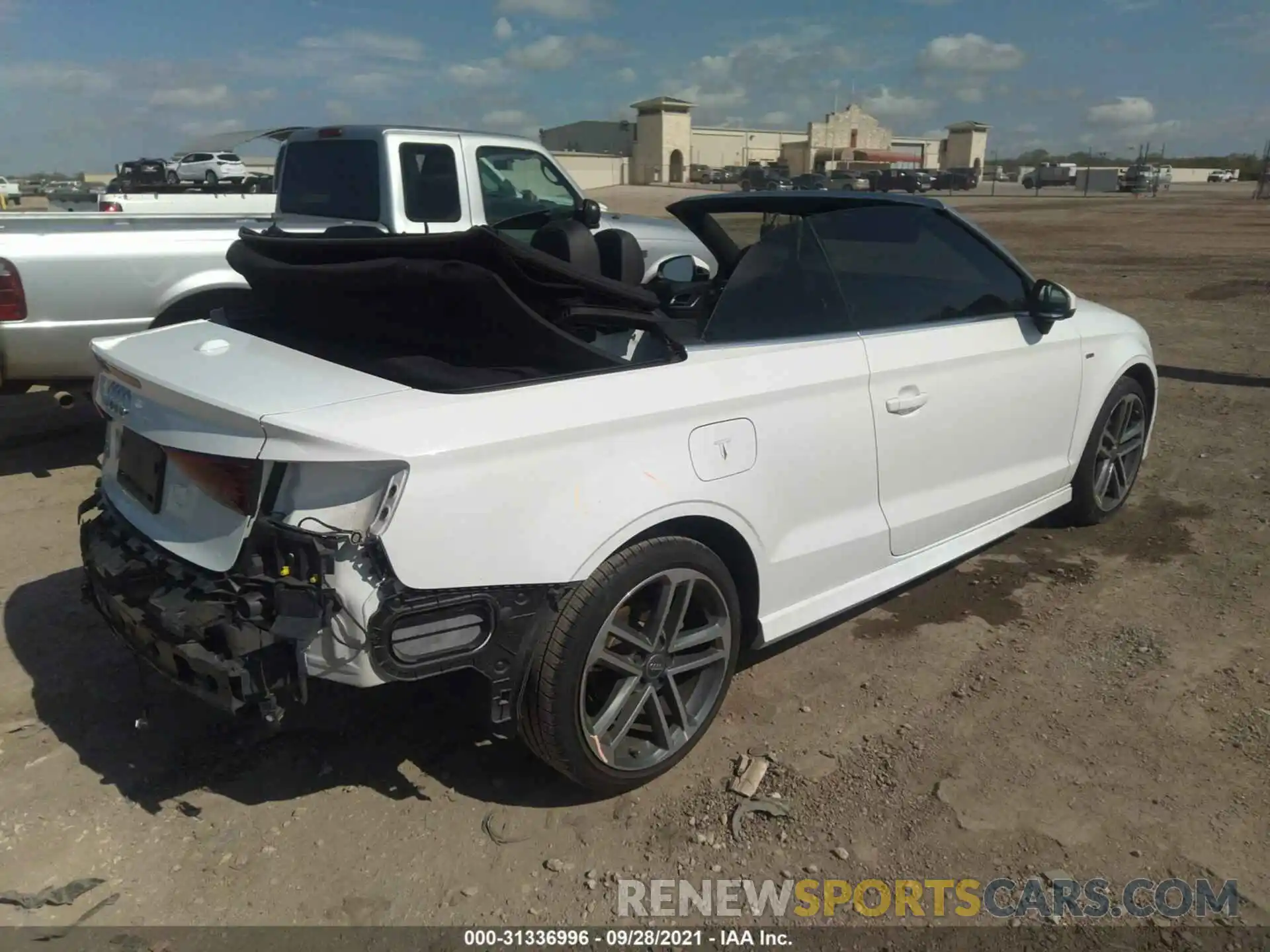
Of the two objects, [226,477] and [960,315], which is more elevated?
[960,315]

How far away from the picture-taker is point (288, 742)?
10.4ft

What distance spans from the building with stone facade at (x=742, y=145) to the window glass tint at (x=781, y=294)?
277ft

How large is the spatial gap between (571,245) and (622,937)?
2.48 m

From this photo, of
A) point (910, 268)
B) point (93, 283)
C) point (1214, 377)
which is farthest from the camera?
point (1214, 377)

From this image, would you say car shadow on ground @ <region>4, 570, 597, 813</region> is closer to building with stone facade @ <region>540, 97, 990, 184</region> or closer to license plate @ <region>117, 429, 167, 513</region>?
license plate @ <region>117, 429, 167, 513</region>

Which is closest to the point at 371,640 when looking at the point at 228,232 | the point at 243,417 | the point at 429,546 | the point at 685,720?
the point at 429,546

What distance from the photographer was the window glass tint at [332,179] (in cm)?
684

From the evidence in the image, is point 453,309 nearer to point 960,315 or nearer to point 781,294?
point 781,294

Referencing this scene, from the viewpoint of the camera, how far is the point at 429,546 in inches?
90.6

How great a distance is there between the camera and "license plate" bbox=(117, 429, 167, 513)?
2.70 metres

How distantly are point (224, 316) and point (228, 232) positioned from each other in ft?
9.47

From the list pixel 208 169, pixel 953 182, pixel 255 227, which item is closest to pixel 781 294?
pixel 255 227

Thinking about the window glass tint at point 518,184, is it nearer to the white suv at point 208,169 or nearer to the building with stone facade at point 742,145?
the white suv at point 208,169

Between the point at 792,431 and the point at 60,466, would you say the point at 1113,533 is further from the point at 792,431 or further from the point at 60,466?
the point at 60,466
